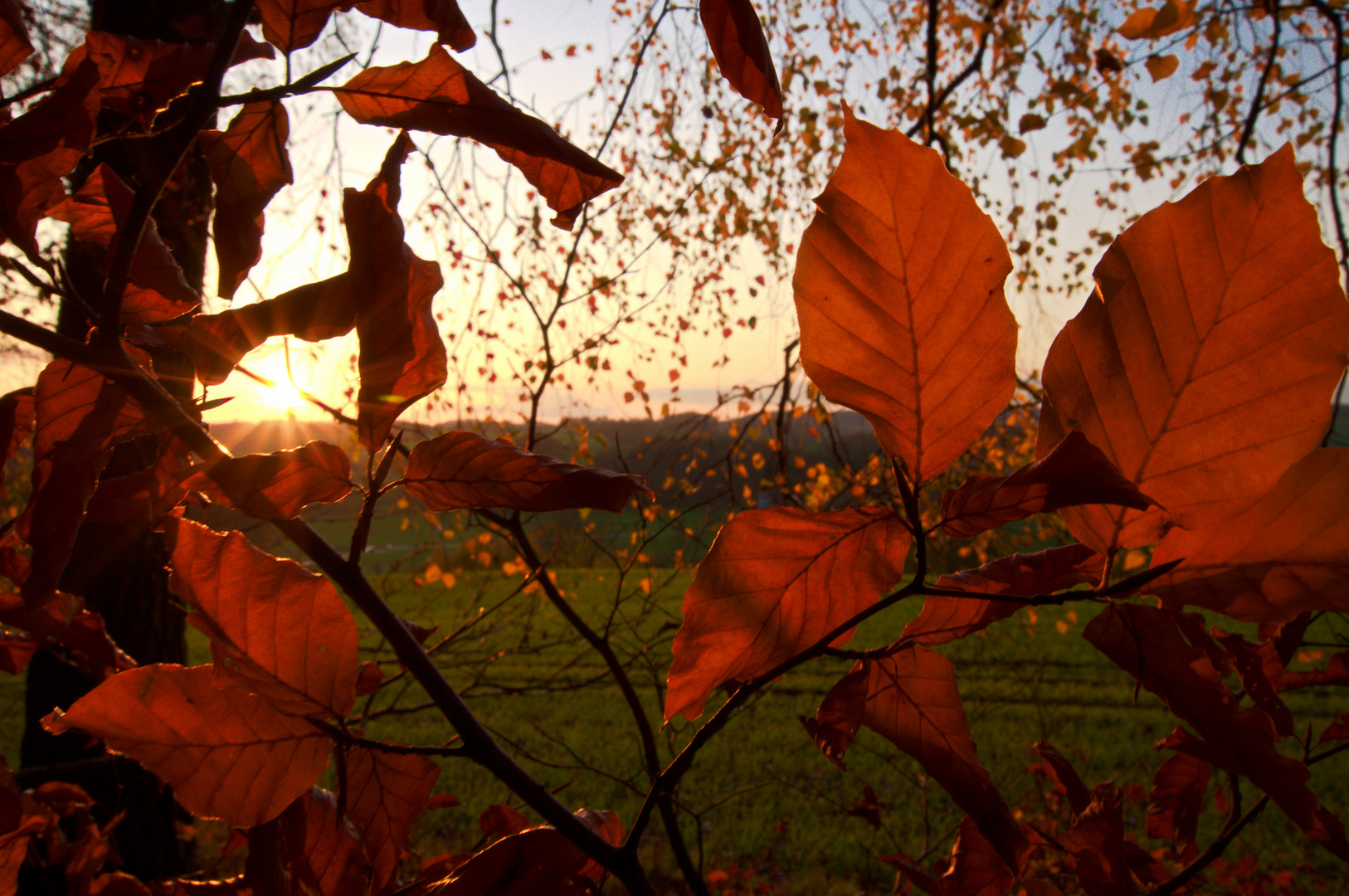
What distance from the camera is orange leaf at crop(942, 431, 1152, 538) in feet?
0.88

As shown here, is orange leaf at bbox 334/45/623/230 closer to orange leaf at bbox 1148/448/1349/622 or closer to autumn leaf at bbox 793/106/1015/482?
autumn leaf at bbox 793/106/1015/482

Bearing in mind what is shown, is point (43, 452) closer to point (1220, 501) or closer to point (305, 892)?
point (305, 892)

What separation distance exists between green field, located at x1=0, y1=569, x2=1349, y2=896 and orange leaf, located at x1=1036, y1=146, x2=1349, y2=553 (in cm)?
186

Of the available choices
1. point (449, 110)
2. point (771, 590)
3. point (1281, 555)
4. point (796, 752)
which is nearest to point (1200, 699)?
point (1281, 555)

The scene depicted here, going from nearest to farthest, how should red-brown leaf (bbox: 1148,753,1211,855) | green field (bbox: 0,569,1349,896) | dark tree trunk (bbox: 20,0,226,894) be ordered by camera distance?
1. red-brown leaf (bbox: 1148,753,1211,855)
2. dark tree trunk (bbox: 20,0,226,894)
3. green field (bbox: 0,569,1349,896)

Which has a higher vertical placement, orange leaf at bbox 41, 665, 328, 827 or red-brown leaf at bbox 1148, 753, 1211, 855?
orange leaf at bbox 41, 665, 328, 827

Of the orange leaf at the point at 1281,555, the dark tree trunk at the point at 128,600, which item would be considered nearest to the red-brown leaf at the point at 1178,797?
the orange leaf at the point at 1281,555

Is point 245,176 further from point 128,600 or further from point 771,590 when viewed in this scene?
point 128,600

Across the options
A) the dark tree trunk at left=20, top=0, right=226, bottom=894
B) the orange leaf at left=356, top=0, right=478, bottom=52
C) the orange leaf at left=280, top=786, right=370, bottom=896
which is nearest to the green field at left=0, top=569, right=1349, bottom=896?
the dark tree trunk at left=20, top=0, right=226, bottom=894

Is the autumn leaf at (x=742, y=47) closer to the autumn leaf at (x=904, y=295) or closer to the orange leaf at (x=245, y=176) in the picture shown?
the autumn leaf at (x=904, y=295)

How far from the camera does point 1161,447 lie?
0.99 feet

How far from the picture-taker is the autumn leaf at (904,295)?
11.2 inches

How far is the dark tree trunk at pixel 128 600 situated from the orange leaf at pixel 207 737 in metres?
1.75

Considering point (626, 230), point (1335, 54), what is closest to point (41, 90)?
point (1335, 54)
